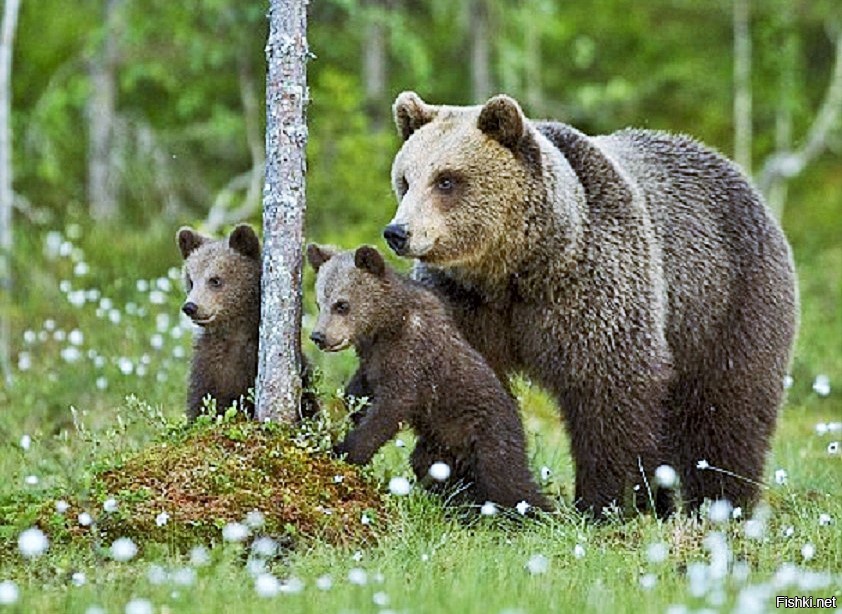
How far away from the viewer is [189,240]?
741 cm

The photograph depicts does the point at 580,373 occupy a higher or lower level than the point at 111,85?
lower

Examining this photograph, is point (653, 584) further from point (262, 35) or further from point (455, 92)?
point (455, 92)

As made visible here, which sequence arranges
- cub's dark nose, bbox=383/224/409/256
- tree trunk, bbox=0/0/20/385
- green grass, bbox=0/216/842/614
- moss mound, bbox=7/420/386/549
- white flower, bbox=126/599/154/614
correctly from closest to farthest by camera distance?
white flower, bbox=126/599/154/614 < green grass, bbox=0/216/842/614 < moss mound, bbox=7/420/386/549 < cub's dark nose, bbox=383/224/409/256 < tree trunk, bbox=0/0/20/385

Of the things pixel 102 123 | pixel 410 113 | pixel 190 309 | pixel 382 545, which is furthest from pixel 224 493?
pixel 102 123

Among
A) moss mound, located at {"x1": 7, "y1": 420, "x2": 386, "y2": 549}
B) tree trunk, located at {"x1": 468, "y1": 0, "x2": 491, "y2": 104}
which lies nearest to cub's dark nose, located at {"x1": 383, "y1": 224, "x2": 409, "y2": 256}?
moss mound, located at {"x1": 7, "y1": 420, "x2": 386, "y2": 549}

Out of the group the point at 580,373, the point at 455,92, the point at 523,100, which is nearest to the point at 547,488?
the point at 580,373

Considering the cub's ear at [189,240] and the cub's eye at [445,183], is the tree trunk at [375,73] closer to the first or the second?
the cub's ear at [189,240]

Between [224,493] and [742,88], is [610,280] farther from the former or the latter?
[742,88]

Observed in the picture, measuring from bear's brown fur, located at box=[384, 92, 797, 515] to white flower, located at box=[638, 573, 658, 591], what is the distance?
59.0 inches

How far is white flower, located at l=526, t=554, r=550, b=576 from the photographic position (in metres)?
5.52

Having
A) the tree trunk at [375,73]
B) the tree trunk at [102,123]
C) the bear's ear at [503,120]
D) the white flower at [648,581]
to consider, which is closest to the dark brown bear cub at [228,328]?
the bear's ear at [503,120]

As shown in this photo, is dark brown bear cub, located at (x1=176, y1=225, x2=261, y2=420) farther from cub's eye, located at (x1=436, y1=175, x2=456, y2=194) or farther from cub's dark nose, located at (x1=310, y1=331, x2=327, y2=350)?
cub's eye, located at (x1=436, y1=175, x2=456, y2=194)

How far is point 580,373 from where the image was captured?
723cm

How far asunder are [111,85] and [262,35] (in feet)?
6.04
